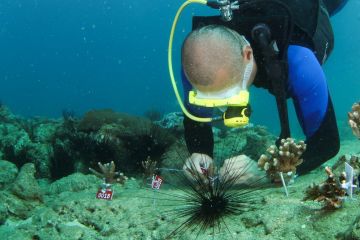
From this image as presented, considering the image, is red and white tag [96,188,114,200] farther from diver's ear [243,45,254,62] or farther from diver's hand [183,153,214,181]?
diver's ear [243,45,254,62]

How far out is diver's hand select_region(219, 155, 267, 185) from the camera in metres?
3.31

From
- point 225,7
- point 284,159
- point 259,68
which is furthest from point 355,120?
point 225,7

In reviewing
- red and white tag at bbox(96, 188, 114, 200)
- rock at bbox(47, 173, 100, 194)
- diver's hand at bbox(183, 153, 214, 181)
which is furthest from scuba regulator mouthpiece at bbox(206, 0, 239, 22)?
rock at bbox(47, 173, 100, 194)

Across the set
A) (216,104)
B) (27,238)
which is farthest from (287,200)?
(27,238)

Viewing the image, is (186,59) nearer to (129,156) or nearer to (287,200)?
(287,200)

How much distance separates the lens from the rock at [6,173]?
6007 mm

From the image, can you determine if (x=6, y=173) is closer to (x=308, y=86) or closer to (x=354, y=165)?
(x=308, y=86)

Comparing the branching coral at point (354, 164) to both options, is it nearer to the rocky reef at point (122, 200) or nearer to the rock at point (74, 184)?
the rocky reef at point (122, 200)

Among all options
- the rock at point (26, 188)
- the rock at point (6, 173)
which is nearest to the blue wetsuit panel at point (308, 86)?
the rock at point (26, 188)

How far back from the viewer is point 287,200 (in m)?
3.03

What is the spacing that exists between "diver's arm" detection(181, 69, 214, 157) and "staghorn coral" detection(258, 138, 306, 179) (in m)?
0.85

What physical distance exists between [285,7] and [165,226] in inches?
96.6

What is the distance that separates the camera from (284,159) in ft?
11.5

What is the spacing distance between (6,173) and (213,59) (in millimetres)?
4813
